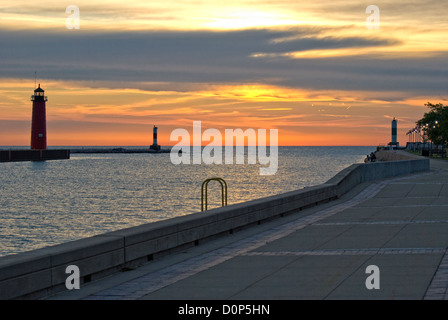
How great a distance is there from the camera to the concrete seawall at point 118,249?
906 cm

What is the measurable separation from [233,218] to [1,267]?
808cm

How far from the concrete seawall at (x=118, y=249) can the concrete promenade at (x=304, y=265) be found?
220 mm

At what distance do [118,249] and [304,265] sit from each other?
328 centimetres

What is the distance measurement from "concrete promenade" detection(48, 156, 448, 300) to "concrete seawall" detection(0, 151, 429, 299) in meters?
0.22

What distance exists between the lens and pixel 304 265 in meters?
11.5

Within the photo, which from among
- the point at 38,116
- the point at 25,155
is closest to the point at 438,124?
the point at 38,116

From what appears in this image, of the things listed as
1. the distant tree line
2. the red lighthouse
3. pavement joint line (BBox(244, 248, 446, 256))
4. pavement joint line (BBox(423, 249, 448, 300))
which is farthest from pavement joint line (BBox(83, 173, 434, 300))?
the red lighthouse

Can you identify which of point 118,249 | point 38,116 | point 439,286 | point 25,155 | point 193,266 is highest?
point 38,116

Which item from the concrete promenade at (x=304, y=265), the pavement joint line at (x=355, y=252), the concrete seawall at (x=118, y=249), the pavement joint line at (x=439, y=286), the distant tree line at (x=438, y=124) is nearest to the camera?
the pavement joint line at (x=439, y=286)

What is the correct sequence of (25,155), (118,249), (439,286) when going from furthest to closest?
(25,155), (118,249), (439,286)

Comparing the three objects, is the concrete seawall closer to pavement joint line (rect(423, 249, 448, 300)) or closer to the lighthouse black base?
pavement joint line (rect(423, 249, 448, 300))

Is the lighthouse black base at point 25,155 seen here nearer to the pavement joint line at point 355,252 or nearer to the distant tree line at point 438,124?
the distant tree line at point 438,124

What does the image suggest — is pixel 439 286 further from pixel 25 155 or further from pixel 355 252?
pixel 25 155

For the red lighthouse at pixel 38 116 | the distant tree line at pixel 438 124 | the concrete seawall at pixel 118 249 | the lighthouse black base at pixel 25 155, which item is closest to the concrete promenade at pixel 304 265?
the concrete seawall at pixel 118 249
